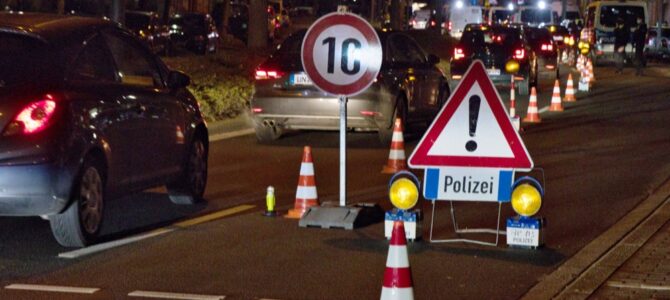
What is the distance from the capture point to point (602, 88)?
32219mm

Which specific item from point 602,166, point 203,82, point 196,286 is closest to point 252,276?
point 196,286

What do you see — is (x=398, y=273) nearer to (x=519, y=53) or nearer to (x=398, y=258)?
(x=398, y=258)

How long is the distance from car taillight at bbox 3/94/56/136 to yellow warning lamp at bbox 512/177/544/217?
3263 millimetres

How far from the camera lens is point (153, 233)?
34.4 feet

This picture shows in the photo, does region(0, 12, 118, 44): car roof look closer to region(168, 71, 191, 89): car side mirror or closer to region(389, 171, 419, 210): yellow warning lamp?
region(168, 71, 191, 89): car side mirror

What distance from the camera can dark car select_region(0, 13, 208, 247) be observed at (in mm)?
9328

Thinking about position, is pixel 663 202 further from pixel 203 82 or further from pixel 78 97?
pixel 203 82

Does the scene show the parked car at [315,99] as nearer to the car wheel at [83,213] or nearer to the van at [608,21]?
the car wheel at [83,213]

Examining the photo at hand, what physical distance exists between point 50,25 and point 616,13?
1653 inches

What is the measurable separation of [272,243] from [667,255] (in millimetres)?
2836

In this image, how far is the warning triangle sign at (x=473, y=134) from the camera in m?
9.68

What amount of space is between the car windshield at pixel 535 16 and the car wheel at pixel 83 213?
50609 millimetres

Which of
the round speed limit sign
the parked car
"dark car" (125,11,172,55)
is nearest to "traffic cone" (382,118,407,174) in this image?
the parked car

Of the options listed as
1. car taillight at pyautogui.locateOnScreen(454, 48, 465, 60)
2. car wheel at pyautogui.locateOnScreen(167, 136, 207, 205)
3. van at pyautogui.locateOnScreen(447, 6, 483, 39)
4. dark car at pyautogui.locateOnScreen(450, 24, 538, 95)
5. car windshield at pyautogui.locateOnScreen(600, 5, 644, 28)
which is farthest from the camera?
van at pyautogui.locateOnScreen(447, 6, 483, 39)
